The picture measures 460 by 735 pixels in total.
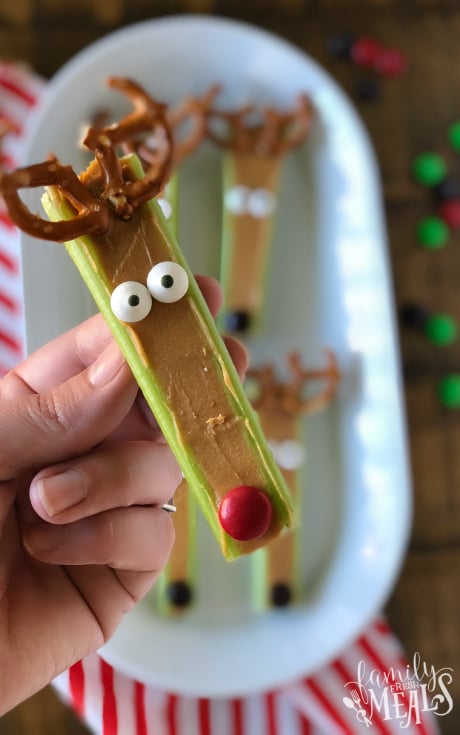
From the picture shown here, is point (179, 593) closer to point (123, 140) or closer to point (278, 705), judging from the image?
point (278, 705)

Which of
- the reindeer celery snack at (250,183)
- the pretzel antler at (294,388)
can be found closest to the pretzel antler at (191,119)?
the reindeer celery snack at (250,183)

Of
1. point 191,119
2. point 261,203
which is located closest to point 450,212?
point 261,203

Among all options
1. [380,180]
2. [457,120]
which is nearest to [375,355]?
[380,180]

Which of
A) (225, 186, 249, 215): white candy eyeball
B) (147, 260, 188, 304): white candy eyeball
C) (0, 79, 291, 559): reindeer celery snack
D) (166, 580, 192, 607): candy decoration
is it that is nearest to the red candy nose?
(0, 79, 291, 559): reindeer celery snack

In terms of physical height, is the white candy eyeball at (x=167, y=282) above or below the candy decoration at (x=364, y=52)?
above

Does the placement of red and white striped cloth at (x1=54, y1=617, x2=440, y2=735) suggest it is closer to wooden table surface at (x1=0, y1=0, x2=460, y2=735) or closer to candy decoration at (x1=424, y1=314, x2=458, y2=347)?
wooden table surface at (x1=0, y1=0, x2=460, y2=735)

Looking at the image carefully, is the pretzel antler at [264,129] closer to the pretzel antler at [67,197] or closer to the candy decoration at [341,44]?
the candy decoration at [341,44]

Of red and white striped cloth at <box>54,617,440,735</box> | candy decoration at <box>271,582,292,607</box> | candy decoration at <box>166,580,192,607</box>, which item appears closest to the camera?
red and white striped cloth at <box>54,617,440,735</box>
